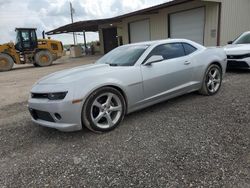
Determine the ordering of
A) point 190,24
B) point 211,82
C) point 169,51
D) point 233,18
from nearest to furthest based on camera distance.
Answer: point 169,51 < point 211,82 < point 233,18 < point 190,24

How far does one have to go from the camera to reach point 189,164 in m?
2.53

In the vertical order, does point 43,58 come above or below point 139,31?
below

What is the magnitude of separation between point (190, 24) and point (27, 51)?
1176 cm

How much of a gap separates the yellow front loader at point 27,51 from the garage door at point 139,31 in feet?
21.8

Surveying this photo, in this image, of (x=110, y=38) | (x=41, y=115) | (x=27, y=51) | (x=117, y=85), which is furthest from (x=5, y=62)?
(x=117, y=85)

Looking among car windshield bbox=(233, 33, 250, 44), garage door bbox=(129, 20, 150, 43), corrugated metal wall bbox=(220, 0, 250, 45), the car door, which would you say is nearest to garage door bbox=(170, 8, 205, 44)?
corrugated metal wall bbox=(220, 0, 250, 45)

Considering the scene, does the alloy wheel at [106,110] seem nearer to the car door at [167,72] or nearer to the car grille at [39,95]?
the car door at [167,72]

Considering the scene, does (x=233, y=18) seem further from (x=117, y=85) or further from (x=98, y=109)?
(x=98, y=109)

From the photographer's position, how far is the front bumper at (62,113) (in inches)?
122

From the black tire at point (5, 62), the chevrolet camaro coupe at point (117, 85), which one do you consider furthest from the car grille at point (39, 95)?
the black tire at point (5, 62)

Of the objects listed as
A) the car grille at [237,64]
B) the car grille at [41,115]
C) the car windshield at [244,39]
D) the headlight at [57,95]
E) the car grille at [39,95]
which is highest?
the car windshield at [244,39]

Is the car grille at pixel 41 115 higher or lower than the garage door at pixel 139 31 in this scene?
lower

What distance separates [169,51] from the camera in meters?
4.45

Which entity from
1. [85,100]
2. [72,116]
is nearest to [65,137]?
[72,116]
